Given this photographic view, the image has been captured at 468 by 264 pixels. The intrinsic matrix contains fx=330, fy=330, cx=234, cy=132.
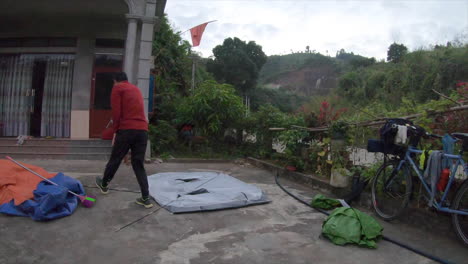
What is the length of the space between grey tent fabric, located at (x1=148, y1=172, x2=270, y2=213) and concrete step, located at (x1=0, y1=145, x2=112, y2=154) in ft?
9.78

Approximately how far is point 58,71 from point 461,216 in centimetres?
969

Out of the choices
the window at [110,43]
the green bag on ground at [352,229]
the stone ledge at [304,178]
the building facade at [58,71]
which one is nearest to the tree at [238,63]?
the window at [110,43]

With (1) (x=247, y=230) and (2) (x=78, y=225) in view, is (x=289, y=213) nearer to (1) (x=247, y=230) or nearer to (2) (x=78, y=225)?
(1) (x=247, y=230)

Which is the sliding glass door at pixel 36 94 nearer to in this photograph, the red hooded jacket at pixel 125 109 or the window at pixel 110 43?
the window at pixel 110 43

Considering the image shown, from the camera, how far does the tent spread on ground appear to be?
11.8ft

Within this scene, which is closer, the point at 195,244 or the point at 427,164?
the point at 195,244

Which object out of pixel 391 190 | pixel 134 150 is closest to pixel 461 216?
pixel 391 190

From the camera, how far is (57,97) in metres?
9.22

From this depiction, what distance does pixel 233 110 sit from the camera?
356 inches

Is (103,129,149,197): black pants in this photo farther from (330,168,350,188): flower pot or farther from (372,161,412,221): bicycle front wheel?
(372,161,412,221): bicycle front wheel

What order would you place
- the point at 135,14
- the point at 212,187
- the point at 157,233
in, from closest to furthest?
the point at 157,233 → the point at 212,187 → the point at 135,14

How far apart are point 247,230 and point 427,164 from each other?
80.6 inches

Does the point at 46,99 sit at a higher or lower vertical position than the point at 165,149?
higher

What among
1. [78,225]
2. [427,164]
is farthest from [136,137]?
[427,164]
